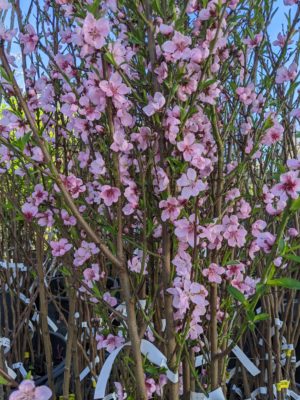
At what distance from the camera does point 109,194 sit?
1.11m

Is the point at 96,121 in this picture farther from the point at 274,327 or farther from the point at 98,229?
the point at 274,327

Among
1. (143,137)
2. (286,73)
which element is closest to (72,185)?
(143,137)

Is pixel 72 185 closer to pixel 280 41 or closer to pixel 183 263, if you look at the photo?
pixel 183 263

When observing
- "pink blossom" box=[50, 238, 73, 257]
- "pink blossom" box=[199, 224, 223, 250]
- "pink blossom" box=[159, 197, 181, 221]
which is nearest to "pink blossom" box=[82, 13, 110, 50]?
"pink blossom" box=[159, 197, 181, 221]

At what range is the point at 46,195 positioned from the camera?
1319mm

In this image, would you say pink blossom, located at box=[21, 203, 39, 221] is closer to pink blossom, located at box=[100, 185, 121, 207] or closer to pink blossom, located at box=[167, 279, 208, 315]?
pink blossom, located at box=[100, 185, 121, 207]

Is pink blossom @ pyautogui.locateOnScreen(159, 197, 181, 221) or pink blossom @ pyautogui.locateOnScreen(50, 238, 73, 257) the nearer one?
pink blossom @ pyautogui.locateOnScreen(159, 197, 181, 221)

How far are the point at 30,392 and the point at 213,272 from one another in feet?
1.80

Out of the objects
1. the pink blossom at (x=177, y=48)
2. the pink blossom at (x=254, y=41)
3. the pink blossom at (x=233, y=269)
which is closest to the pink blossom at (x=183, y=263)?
the pink blossom at (x=233, y=269)

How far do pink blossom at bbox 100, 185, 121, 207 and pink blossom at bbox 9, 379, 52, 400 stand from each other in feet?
1.31

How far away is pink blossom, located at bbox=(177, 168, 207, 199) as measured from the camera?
1.08 meters

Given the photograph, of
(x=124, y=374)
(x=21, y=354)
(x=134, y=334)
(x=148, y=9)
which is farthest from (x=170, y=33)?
(x=21, y=354)

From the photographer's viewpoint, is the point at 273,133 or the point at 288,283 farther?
the point at 273,133

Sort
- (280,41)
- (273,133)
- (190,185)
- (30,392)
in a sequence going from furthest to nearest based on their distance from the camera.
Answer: (280,41)
(273,133)
(190,185)
(30,392)
